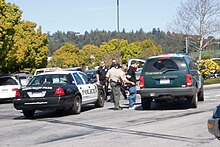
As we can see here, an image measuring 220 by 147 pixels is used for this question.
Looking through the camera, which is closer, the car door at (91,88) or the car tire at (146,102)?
the car tire at (146,102)

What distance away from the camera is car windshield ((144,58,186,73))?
52.9 feet

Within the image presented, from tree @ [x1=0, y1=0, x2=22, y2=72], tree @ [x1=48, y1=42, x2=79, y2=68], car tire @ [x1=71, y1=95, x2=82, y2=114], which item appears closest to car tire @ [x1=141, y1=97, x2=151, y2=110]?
car tire @ [x1=71, y1=95, x2=82, y2=114]

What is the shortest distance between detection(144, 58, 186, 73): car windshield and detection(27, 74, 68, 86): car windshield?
2.70 m

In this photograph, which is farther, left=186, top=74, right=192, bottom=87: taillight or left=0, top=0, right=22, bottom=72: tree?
left=0, top=0, right=22, bottom=72: tree

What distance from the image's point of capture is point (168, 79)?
16000 mm

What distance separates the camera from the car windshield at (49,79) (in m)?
15.9

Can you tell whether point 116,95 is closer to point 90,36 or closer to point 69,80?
point 69,80

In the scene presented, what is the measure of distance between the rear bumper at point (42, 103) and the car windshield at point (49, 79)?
813 millimetres

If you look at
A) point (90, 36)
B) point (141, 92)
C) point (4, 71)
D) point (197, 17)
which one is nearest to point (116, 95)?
point (141, 92)

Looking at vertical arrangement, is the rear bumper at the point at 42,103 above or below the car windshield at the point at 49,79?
below

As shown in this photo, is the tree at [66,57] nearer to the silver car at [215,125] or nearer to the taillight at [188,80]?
the taillight at [188,80]

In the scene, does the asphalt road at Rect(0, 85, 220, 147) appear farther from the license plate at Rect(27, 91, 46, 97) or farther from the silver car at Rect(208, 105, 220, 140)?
the silver car at Rect(208, 105, 220, 140)

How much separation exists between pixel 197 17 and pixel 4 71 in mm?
20904

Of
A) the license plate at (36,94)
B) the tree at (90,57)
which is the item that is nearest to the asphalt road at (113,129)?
the license plate at (36,94)
